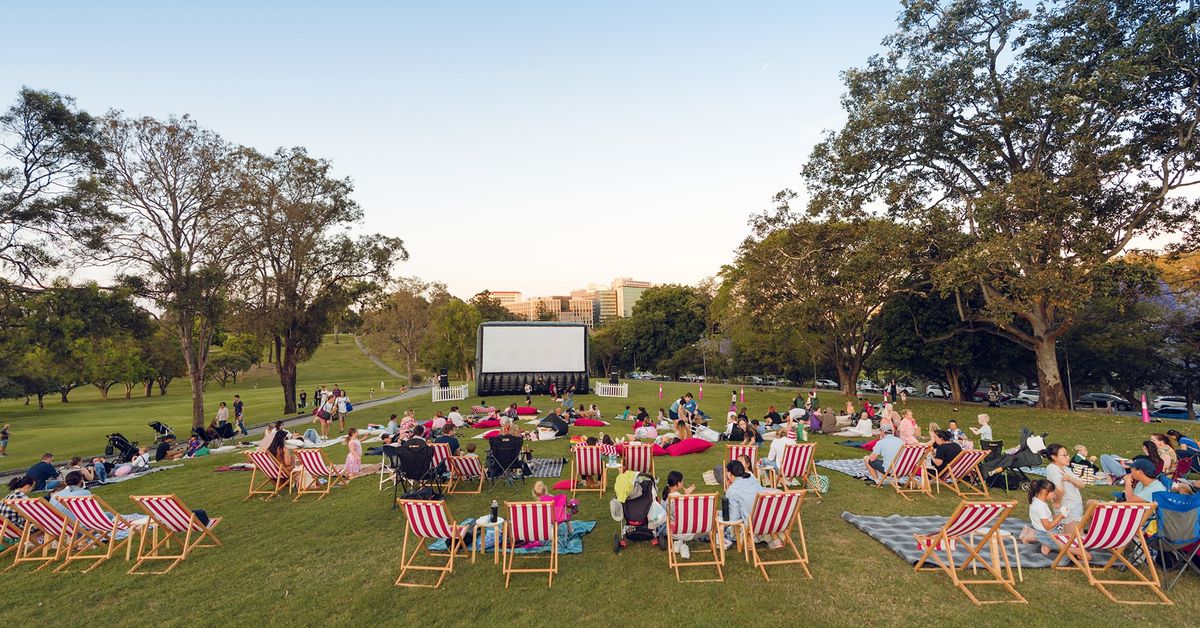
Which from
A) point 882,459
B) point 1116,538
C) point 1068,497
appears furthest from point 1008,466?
point 1116,538

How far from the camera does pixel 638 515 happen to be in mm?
6559

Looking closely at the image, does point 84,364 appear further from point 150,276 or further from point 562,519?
point 562,519

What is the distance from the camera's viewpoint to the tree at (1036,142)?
16422 millimetres

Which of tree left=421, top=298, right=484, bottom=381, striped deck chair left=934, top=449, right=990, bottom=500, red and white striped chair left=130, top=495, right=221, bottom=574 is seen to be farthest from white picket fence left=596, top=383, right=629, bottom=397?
tree left=421, top=298, right=484, bottom=381

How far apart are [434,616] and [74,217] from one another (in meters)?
18.7

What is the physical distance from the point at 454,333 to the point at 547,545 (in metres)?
43.4

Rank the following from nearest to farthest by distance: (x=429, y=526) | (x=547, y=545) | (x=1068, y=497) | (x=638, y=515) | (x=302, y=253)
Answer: (x=429, y=526) → (x=1068, y=497) → (x=547, y=545) → (x=638, y=515) → (x=302, y=253)

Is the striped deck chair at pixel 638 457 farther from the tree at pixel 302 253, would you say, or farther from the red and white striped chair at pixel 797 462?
the tree at pixel 302 253

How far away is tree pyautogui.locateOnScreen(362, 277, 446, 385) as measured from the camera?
4556 centimetres

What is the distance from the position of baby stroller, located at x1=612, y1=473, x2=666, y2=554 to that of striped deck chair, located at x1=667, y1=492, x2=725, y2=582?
0.67 m

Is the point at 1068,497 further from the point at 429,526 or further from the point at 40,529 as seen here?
the point at 40,529

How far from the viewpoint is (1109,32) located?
1723 cm

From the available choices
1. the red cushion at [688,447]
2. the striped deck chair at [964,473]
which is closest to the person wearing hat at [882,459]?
the striped deck chair at [964,473]

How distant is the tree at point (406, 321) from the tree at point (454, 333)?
3.78ft
